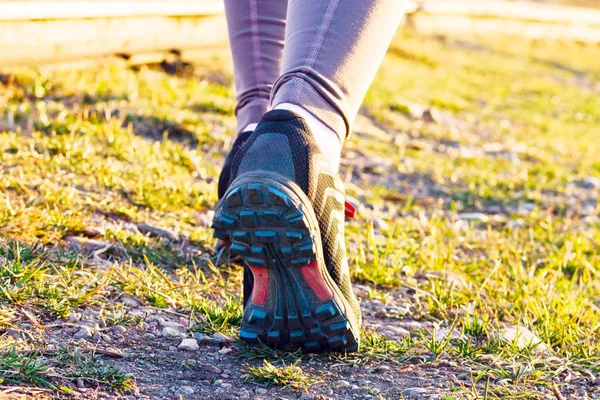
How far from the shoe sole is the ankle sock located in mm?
167

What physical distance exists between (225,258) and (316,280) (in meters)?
0.86

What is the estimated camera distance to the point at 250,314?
1.93 metres

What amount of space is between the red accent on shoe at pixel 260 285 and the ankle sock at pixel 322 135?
0.32 meters

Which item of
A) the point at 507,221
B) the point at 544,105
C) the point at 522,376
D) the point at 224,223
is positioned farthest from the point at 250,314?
the point at 544,105

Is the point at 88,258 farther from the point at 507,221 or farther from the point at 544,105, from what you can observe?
the point at 544,105

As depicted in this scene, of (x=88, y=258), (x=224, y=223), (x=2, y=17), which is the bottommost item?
(x=88, y=258)

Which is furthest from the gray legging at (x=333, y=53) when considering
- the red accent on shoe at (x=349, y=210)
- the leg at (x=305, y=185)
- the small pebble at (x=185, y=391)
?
the small pebble at (x=185, y=391)

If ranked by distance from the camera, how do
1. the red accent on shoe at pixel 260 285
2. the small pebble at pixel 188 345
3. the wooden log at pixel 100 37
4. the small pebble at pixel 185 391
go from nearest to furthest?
1. the small pebble at pixel 185 391
2. the red accent on shoe at pixel 260 285
3. the small pebble at pixel 188 345
4. the wooden log at pixel 100 37

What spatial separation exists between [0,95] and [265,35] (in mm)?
2398

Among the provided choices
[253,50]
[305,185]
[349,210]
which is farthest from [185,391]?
[253,50]

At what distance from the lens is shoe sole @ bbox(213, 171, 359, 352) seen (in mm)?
1749

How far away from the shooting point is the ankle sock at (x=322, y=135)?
74.0 inches

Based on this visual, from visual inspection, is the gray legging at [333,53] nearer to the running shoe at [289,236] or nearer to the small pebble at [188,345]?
the running shoe at [289,236]

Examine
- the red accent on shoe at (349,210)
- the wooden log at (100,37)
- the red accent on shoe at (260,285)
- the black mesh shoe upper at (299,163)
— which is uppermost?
the wooden log at (100,37)
